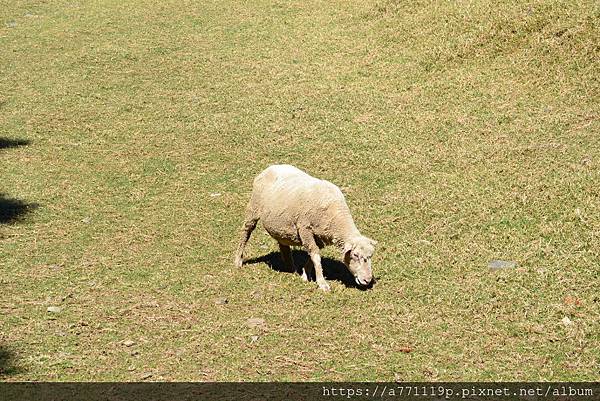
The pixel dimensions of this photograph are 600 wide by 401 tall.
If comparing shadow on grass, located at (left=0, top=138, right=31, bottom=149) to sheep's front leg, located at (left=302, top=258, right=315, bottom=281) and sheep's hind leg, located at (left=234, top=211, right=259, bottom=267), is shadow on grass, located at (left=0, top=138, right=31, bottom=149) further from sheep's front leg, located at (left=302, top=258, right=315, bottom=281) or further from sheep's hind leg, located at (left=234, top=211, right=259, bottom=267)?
sheep's front leg, located at (left=302, top=258, right=315, bottom=281)

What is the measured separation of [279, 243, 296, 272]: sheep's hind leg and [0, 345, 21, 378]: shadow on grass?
11.0 feet

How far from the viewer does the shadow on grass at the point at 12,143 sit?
14914 millimetres

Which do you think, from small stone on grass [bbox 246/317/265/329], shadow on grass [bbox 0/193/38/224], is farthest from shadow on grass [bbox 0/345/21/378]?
shadow on grass [bbox 0/193/38/224]

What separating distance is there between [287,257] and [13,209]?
472 centimetres

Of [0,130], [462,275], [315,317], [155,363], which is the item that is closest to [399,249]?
[462,275]

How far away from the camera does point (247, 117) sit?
16.0 meters

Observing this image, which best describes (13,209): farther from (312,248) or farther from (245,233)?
(312,248)

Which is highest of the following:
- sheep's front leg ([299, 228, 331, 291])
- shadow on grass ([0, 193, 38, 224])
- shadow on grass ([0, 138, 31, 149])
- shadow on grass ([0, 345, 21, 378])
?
sheep's front leg ([299, 228, 331, 291])

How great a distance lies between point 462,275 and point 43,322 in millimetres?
4719

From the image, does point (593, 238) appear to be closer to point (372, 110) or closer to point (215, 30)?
point (372, 110)

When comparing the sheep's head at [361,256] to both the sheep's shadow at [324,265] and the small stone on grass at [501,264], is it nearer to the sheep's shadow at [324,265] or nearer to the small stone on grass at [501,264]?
the sheep's shadow at [324,265]

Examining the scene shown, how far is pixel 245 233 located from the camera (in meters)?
9.76

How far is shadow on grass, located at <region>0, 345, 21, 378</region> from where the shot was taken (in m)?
7.47

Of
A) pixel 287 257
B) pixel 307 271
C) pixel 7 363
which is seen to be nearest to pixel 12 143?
pixel 287 257
